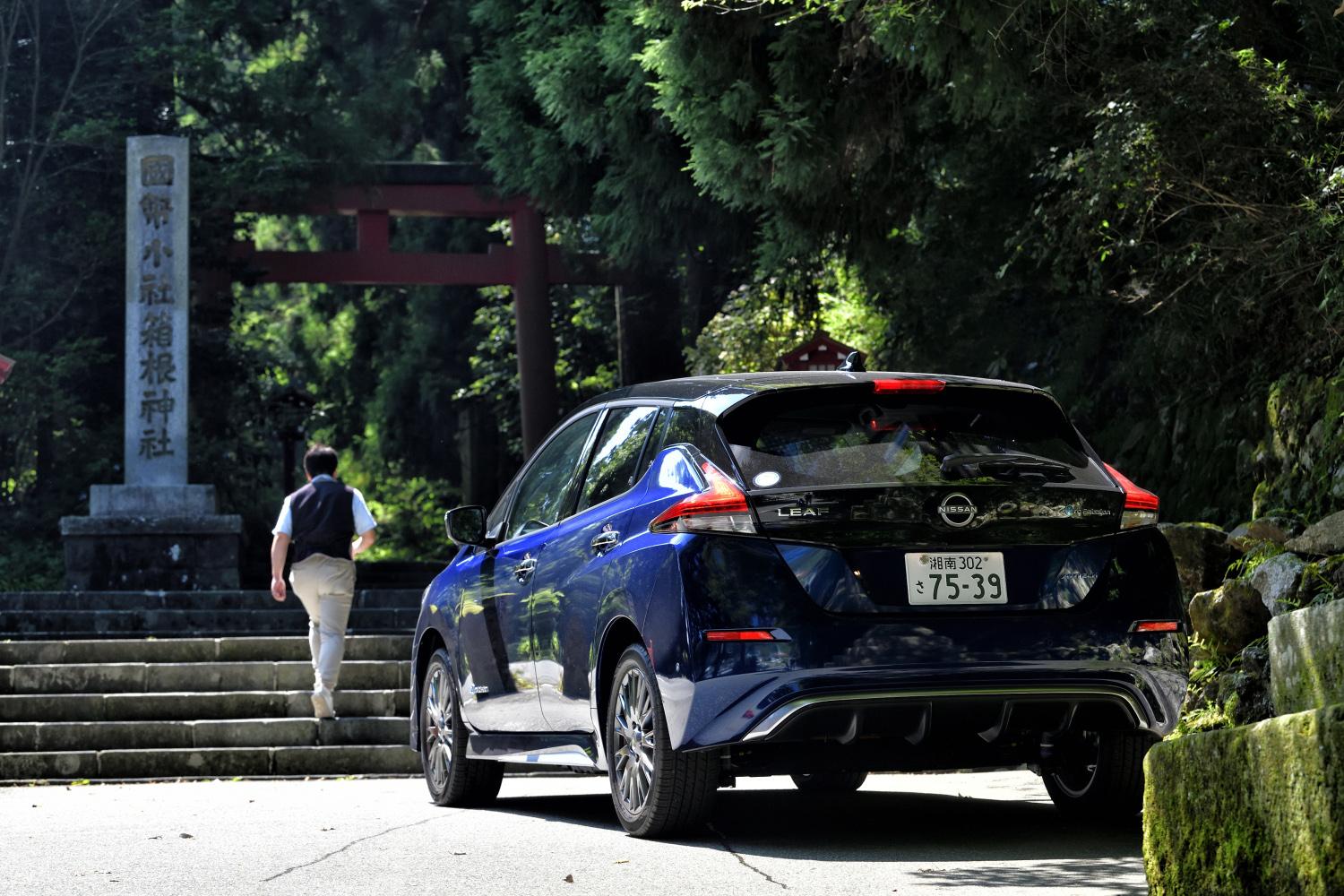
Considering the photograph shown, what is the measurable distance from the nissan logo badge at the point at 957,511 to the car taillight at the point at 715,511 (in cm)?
63

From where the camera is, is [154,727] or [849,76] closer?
[154,727]

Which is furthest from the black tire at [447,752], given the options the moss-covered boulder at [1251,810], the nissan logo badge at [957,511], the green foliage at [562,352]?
the green foliage at [562,352]

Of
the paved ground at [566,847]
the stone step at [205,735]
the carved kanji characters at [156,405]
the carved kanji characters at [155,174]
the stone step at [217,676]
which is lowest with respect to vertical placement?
the paved ground at [566,847]

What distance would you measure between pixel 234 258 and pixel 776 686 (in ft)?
76.6

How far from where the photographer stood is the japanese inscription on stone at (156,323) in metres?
24.1

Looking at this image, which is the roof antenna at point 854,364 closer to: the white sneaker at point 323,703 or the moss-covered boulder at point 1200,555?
the moss-covered boulder at point 1200,555

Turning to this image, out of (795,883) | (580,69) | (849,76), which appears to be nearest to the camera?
(795,883)

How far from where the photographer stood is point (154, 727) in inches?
508

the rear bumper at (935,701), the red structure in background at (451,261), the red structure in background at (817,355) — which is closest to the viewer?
the rear bumper at (935,701)

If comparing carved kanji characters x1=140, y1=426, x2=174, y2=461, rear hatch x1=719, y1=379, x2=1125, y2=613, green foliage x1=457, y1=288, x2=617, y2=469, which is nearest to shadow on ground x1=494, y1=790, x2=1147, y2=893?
rear hatch x1=719, y1=379, x2=1125, y2=613

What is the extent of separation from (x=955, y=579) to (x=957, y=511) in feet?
0.74

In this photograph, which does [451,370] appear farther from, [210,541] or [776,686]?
[776,686]

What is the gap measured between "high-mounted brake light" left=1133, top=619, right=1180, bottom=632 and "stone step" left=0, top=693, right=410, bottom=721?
7.45 metres

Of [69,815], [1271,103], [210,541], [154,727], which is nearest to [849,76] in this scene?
[1271,103]
